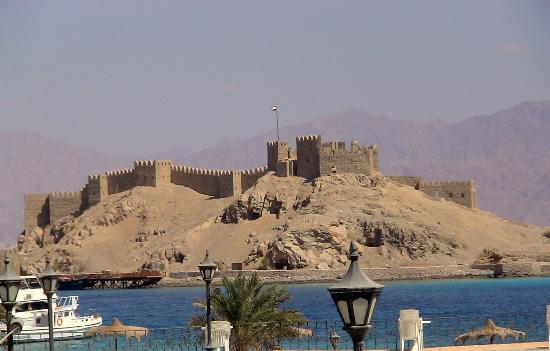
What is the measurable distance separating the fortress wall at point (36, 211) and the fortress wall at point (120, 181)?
621 cm

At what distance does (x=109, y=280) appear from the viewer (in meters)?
98.6

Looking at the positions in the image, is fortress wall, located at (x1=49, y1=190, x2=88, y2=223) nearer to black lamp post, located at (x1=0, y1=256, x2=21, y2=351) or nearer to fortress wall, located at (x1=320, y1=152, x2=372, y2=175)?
fortress wall, located at (x1=320, y1=152, x2=372, y2=175)

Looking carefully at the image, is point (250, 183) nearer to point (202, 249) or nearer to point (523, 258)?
point (202, 249)

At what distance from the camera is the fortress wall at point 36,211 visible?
110m

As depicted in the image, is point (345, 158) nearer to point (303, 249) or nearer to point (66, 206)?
point (303, 249)

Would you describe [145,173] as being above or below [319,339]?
above

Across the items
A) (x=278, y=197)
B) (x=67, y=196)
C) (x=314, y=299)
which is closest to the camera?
(x=314, y=299)

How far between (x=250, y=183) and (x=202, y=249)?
6663 millimetres

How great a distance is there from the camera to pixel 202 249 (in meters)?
96.3

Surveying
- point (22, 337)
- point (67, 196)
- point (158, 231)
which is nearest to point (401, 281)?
point (158, 231)

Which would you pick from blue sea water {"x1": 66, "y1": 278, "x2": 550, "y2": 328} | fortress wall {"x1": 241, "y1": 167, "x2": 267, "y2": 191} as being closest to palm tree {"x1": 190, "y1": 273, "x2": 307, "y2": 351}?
blue sea water {"x1": 66, "y1": 278, "x2": 550, "y2": 328}

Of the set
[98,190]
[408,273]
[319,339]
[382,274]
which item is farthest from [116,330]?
[98,190]

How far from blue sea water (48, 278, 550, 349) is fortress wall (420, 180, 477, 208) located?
12.7 metres

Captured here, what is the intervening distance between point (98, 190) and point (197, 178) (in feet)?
25.8
